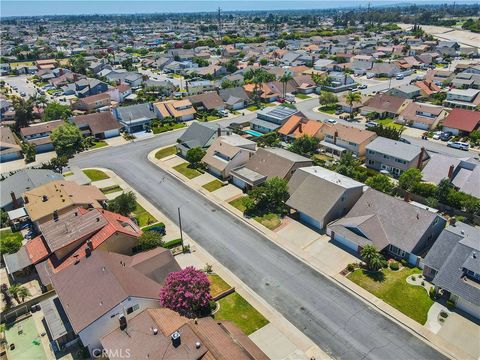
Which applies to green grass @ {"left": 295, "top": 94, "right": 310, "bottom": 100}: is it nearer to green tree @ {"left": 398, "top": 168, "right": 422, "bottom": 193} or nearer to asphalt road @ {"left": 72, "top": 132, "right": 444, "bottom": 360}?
green tree @ {"left": 398, "top": 168, "right": 422, "bottom": 193}

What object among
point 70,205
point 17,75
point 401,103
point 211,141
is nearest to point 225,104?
point 211,141

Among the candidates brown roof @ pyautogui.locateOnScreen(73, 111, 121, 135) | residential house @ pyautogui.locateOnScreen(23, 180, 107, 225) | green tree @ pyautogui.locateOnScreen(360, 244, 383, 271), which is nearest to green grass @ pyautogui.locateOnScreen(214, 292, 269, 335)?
green tree @ pyautogui.locateOnScreen(360, 244, 383, 271)

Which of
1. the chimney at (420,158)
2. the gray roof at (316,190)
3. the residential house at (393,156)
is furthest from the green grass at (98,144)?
the chimney at (420,158)

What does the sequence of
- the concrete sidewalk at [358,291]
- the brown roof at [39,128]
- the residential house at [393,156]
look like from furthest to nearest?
the brown roof at [39,128]
the residential house at [393,156]
the concrete sidewalk at [358,291]

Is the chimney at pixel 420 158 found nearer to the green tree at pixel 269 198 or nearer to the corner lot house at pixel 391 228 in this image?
the corner lot house at pixel 391 228

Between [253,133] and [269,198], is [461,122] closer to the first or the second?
[253,133]

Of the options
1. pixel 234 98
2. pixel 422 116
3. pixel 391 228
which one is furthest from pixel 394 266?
pixel 234 98
